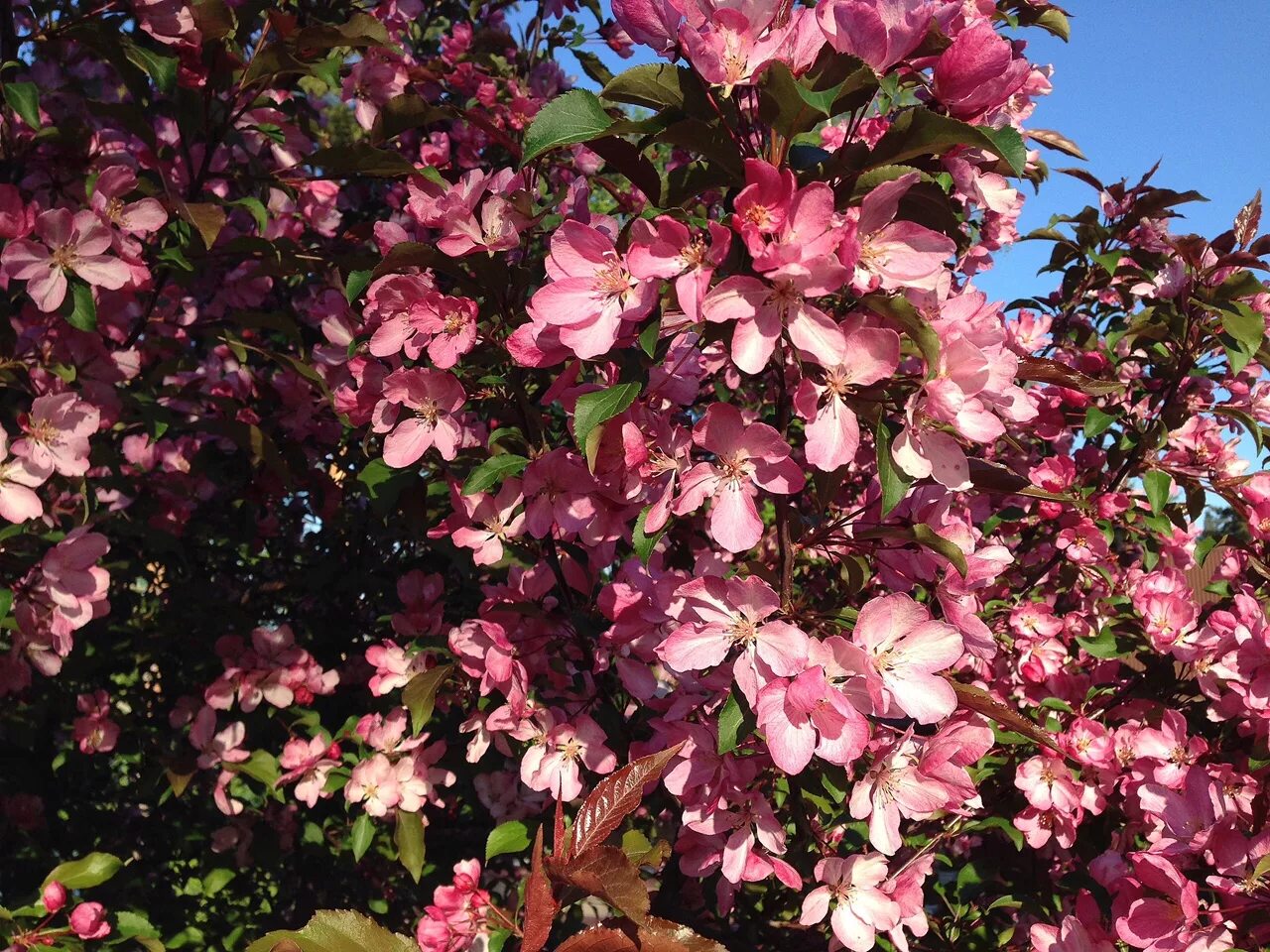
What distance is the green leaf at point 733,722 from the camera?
1229 mm

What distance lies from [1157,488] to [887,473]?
54.4 inches

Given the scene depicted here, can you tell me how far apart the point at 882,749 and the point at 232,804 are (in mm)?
1635

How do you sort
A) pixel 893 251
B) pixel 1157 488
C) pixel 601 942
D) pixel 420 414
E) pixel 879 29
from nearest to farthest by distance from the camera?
pixel 601 942, pixel 879 29, pixel 893 251, pixel 420 414, pixel 1157 488

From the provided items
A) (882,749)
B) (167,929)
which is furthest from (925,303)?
(167,929)

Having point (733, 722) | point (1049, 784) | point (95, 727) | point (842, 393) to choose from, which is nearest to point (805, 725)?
point (733, 722)

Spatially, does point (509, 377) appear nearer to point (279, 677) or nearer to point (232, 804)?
point (279, 677)

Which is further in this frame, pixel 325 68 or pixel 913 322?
pixel 325 68

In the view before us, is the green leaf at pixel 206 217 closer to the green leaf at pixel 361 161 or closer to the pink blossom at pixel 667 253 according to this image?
the green leaf at pixel 361 161

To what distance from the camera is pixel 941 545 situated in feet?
4.16

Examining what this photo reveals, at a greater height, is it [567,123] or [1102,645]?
[567,123]

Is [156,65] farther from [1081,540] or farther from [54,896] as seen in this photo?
[1081,540]

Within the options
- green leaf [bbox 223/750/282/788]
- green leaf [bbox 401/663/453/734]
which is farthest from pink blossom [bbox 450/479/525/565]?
green leaf [bbox 223/750/282/788]

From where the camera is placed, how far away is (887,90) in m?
1.08

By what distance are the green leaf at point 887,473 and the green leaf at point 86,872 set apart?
1.51 metres
